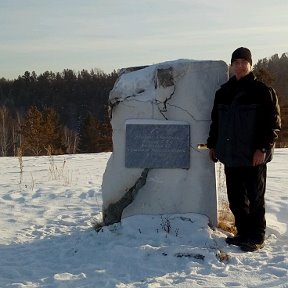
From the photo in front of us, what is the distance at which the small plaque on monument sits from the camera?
4703 mm

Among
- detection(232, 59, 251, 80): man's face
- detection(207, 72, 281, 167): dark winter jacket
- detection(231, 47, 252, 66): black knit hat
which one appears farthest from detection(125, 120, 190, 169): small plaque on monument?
detection(231, 47, 252, 66): black knit hat

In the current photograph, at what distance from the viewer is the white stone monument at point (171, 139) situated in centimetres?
470

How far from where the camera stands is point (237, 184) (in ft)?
14.3

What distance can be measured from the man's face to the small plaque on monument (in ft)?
2.48

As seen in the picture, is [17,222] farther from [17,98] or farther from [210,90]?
[17,98]

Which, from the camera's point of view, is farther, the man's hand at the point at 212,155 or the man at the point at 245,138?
the man's hand at the point at 212,155

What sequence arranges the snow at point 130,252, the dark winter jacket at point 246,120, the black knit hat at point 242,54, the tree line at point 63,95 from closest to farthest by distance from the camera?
the snow at point 130,252
the dark winter jacket at point 246,120
the black knit hat at point 242,54
the tree line at point 63,95

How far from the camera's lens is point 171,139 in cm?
473

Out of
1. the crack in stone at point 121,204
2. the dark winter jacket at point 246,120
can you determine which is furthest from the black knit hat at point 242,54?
the crack in stone at point 121,204

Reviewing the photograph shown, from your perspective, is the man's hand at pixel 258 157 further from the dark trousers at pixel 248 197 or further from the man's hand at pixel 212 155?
the man's hand at pixel 212 155

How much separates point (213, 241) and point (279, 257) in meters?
0.61

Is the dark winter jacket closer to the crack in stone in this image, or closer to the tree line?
the crack in stone

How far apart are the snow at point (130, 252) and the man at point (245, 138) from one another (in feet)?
0.87

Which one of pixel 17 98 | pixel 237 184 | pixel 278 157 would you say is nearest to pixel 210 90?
pixel 237 184
